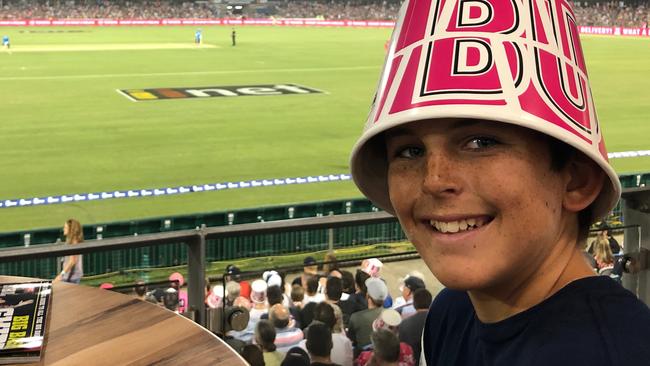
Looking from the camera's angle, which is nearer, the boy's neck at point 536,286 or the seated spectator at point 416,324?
the boy's neck at point 536,286

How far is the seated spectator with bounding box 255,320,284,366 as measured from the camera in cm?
358

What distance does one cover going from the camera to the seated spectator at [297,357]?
3648mm

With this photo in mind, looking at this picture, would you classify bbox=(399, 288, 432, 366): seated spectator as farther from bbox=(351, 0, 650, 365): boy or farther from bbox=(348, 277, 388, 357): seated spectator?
bbox=(351, 0, 650, 365): boy

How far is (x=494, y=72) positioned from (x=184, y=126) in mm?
19931

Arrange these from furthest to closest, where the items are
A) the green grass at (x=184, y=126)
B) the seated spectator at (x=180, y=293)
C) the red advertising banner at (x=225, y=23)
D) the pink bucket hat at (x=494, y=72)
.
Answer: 1. the red advertising banner at (x=225, y=23)
2. the green grass at (x=184, y=126)
3. the seated spectator at (x=180, y=293)
4. the pink bucket hat at (x=494, y=72)

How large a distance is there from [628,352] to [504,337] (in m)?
0.25

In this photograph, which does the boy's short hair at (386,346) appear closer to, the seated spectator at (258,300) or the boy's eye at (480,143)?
the seated spectator at (258,300)

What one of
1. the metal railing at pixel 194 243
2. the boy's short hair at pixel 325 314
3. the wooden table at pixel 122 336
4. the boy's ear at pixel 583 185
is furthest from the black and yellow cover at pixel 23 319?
the boy's short hair at pixel 325 314

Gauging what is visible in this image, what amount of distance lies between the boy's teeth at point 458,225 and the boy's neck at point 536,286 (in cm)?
14

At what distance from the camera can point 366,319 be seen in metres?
3.72

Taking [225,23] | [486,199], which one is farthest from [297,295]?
[225,23]

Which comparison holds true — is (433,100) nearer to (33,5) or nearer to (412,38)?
(412,38)

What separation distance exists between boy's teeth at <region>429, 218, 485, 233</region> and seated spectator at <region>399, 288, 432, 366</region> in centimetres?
215

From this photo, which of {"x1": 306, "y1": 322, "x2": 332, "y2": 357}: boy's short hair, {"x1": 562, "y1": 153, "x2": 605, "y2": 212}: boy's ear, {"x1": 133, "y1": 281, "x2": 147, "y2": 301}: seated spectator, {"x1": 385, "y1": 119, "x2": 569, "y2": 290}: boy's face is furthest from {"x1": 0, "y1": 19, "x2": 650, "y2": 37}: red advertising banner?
{"x1": 385, "y1": 119, "x2": 569, "y2": 290}: boy's face
